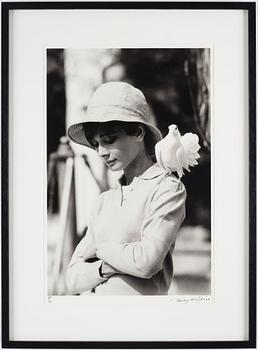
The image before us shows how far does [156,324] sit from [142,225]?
24 cm

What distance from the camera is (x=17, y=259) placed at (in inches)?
50.0

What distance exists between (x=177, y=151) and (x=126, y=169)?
13 centimetres

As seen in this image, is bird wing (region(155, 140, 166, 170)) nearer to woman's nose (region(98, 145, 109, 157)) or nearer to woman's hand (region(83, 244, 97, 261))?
woman's nose (region(98, 145, 109, 157))

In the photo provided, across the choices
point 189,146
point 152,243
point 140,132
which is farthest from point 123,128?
point 152,243

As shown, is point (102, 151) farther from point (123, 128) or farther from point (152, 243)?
point (152, 243)

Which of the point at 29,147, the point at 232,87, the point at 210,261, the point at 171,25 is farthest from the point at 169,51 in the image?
the point at 210,261

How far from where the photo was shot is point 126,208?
1.25 m

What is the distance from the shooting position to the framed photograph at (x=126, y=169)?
4.11 ft

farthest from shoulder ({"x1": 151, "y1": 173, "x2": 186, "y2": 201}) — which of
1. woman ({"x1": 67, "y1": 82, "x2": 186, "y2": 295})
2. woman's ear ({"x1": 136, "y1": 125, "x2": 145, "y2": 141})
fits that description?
woman's ear ({"x1": 136, "y1": 125, "x2": 145, "y2": 141})

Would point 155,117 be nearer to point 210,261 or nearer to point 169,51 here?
point 169,51

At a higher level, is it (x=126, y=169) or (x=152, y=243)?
(x=126, y=169)

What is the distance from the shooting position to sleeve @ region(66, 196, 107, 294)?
1.25 m

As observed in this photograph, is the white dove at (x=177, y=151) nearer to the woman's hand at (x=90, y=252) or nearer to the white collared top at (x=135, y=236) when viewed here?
the white collared top at (x=135, y=236)

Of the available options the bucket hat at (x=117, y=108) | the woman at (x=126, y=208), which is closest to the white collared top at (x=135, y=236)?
the woman at (x=126, y=208)
